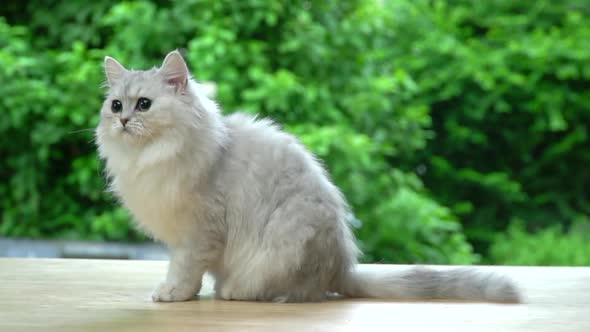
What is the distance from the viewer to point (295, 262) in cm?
168

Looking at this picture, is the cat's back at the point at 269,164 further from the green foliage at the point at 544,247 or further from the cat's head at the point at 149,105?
the green foliage at the point at 544,247

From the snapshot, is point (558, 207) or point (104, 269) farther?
point (558, 207)

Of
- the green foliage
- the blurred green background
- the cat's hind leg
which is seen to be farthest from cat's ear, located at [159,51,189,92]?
the green foliage

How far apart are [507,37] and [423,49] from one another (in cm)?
61

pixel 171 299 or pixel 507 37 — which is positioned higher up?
pixel 507 37

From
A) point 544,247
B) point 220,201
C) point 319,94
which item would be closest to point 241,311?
point 220,201

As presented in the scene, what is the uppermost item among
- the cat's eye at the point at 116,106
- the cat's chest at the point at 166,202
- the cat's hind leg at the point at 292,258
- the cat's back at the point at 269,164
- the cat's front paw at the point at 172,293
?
the cat's eye at the point at 116,106

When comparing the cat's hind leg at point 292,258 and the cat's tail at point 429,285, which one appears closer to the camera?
the cat's hind leg at point 292,258

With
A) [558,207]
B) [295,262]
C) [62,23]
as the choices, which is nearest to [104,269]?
[295,262]

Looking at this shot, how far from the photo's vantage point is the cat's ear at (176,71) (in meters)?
1.76

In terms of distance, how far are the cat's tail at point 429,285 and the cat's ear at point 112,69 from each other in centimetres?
71

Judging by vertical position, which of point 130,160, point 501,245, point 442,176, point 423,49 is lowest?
point 501,245

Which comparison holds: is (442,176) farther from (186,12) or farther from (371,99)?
(186,12)

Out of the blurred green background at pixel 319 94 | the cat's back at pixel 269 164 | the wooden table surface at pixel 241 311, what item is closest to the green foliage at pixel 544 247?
the blurred green background at pixel 319 94
